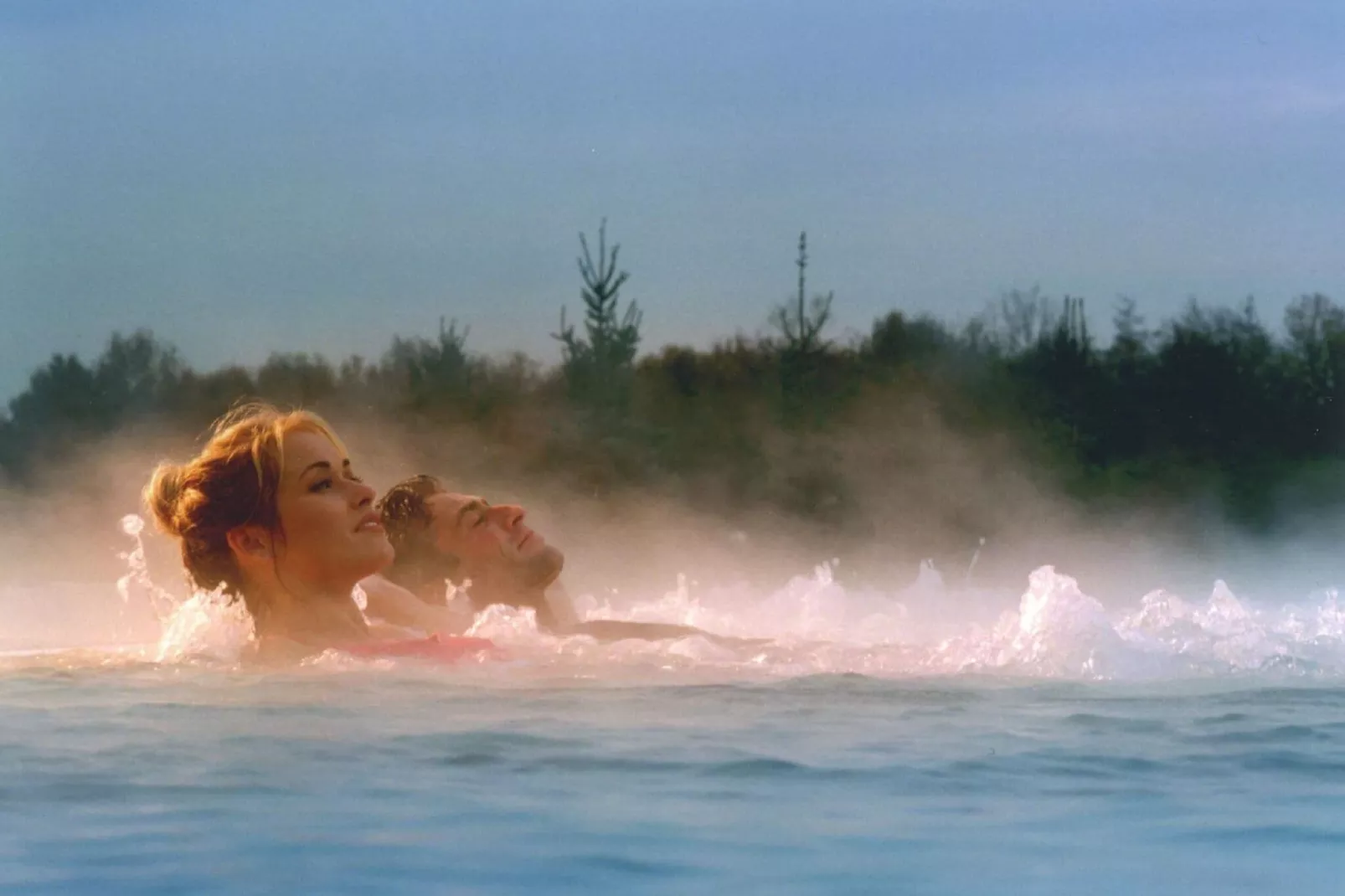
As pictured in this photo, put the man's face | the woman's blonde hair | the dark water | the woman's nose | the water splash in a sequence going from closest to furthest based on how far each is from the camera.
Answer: the dark water
the woman's blonde hair
the woman's nose
the water splash
the man's face

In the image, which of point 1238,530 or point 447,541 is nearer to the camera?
point 447,541

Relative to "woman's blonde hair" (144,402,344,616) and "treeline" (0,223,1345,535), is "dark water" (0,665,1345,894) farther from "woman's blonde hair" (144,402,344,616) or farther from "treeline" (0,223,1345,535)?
"treeline" (0,223,1345,535)

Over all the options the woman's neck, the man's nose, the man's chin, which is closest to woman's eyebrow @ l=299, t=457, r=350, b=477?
the woman's neck

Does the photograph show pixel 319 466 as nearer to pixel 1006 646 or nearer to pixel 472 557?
pixel 472 557

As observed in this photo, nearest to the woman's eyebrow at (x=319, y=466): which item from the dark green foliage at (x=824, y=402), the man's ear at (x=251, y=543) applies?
the man's ear at (x=251, y=543)

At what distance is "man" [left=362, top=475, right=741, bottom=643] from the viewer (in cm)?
652

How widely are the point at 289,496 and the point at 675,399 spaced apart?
4.80 m

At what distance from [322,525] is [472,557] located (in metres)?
1.17

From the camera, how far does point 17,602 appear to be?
8586 millimetres

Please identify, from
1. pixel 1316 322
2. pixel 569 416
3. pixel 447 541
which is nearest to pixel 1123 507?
pixel 1316 322

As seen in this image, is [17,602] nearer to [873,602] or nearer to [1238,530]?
[873,602]

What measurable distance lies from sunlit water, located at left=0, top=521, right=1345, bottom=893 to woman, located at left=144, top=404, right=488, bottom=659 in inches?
6.1

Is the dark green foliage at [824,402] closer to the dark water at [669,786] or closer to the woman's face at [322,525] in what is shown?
the woman's face at [322,525]

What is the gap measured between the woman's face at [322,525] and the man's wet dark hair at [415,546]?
94 centimetres
